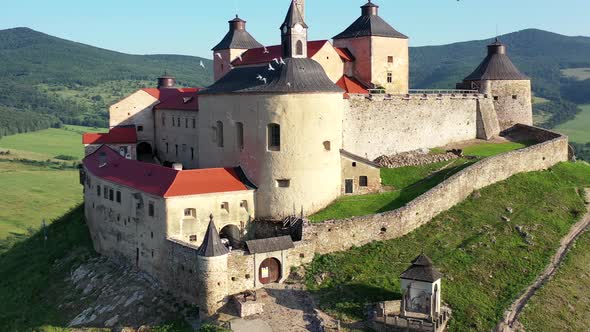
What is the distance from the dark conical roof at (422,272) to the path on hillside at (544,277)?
14.1ft

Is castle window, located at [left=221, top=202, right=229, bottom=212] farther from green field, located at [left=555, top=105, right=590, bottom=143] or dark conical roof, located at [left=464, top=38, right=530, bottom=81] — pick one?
green field, located at [left=555, top=105, right=590, bottom=143]

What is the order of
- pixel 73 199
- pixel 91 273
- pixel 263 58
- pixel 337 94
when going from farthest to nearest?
pixel 73 199 → pixel 263 58 → pixel 91 273 → pixel 337 94

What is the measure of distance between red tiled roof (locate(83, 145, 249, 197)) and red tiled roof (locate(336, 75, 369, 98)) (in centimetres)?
1499

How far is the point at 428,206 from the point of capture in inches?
1742

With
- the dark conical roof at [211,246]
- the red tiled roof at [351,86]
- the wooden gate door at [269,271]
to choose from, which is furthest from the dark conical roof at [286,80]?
the wooden gate door at [269,271]

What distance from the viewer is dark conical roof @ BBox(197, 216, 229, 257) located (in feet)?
116

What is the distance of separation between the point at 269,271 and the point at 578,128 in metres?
155

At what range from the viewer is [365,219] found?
41.0m

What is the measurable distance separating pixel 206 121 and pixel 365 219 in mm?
14949

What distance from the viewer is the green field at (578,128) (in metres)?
154

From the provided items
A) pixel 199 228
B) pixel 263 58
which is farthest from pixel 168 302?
pixel 263 58

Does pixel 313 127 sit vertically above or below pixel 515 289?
above

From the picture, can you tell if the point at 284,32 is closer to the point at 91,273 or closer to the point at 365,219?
the point at 365,219

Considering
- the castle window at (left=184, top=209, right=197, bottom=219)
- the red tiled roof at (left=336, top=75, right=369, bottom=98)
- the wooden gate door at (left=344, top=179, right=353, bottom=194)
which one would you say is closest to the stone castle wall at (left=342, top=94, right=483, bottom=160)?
the red tiled roof at (left=336, top=75, right=369, bottom=98)
